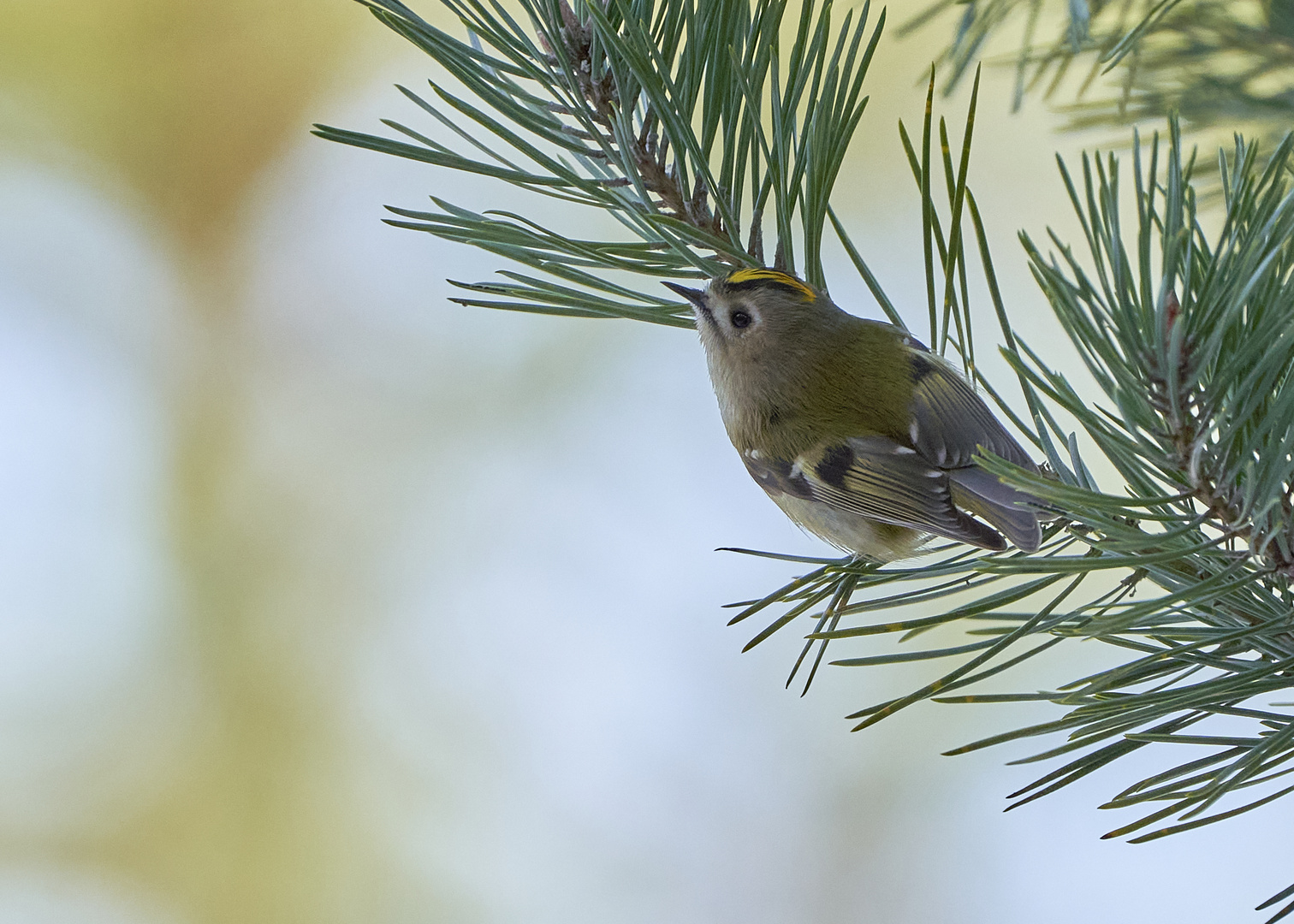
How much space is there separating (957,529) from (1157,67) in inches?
12.7

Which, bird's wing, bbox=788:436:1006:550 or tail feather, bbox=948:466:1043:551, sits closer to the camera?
tail feather, bbox=948:466:1043:551

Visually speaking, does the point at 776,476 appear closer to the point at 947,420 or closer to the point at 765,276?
the point at 947,420

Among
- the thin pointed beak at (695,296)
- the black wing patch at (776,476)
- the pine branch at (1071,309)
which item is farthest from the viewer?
the black wing patch at (776,476)

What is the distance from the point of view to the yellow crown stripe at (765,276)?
573 mm

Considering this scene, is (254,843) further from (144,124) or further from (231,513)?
(144,124)

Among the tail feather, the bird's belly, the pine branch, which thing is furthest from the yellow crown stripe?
the bird's belly

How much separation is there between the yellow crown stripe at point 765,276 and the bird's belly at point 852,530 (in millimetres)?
255

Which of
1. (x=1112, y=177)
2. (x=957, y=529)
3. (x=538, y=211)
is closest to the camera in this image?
(x=1112, y=177)

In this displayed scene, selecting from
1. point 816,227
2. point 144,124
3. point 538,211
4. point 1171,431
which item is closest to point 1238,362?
point 1171,431

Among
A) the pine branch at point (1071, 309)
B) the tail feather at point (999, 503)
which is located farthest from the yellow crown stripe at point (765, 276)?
the tail feather at point (999, 503)

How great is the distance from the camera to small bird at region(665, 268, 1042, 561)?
75 centimetres

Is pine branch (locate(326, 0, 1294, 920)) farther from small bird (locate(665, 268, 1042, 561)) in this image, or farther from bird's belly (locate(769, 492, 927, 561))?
bird's belly (locate(769, 492, 927, 561))

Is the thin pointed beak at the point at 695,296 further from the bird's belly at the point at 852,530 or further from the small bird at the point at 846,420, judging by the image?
the bird's belly at the point at 852,530

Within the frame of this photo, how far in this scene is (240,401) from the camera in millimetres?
2072
